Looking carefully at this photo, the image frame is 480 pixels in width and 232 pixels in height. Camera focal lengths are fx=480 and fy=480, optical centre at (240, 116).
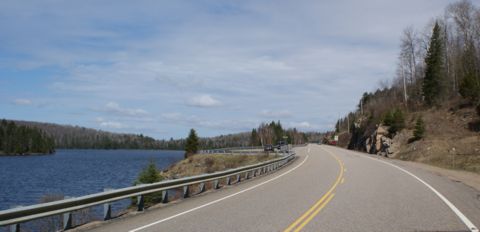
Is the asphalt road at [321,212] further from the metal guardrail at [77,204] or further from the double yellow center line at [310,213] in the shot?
the metal guardrail at [77,204]

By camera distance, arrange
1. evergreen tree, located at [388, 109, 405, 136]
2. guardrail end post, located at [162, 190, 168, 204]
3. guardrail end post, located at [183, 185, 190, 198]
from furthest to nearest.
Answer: evergreen tree, located at [388, 109, 405, 136] < guardrail end post, located at [183, 185, 190, 198] < guardrail end post, located at [162, 190, 168, 204]

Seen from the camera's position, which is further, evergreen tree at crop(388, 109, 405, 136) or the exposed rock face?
evergreen tree at crop(388, 109, 405, 136)

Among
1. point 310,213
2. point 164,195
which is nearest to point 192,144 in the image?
point 164,195

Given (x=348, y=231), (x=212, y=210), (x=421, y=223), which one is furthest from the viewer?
(x=212, y=210)

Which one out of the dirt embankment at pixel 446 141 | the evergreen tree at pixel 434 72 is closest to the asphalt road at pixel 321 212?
the dirt embankment at pixel 446 141

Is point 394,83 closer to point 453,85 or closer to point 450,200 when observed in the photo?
point 453,85

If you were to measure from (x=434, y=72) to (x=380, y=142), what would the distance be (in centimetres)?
1629

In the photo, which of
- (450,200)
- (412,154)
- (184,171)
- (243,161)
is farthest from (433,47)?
(450,200)

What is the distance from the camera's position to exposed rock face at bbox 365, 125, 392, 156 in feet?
192

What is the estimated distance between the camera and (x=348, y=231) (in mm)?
9188

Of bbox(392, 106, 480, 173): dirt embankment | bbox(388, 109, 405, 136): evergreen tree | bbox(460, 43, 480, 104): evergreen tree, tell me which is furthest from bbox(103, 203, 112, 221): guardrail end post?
bbox(388, 109, 405, 136): evergreen tree

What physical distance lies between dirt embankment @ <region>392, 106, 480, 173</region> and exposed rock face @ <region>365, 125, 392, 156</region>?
44.0 inches

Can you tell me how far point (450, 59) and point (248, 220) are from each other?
229 ft

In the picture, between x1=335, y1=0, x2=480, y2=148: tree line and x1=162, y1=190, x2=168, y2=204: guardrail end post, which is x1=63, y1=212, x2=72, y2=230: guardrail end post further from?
x1=335, y1=0, x2=480, y2=148: tree line
